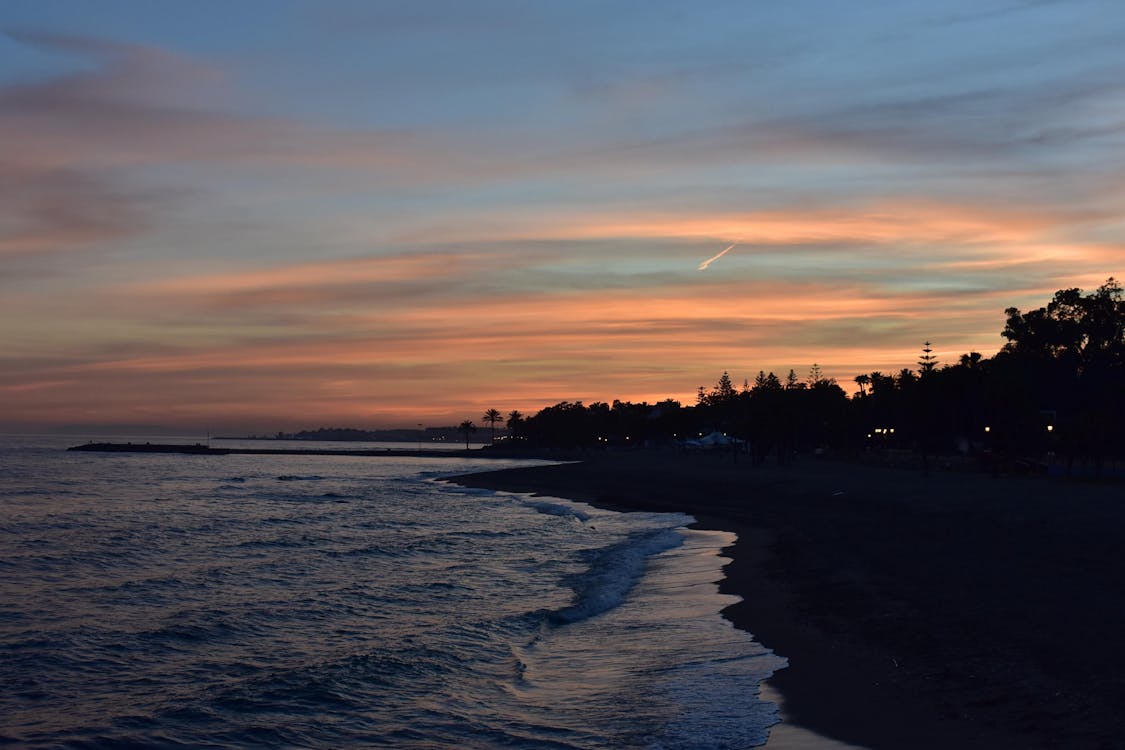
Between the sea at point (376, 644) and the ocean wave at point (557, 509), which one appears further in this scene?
the ocean wave at point (557, 509)

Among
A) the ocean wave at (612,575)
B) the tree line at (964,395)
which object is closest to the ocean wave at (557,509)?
the ocean wave at (612,575)

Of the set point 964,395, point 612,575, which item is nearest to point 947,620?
point 612,575

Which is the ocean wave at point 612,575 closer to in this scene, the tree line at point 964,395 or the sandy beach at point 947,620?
the sandy beach at point 947,620

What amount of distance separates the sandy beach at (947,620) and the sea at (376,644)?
3.78 ft

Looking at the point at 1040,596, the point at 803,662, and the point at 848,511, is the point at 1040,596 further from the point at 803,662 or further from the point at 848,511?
the point at 848,511

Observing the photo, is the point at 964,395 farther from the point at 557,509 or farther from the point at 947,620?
the point at 947,620

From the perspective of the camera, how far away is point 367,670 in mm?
17141

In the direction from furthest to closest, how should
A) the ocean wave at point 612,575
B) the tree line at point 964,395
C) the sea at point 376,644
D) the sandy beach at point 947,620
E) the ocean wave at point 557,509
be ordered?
1. the tree line at point 964,395
2. the ocean wave at point 557,509
3. the ocean wave at point 612,575
4. the sea at point 376,644
5. the sandy beach at point 947,620

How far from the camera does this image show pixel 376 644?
19.6 meters

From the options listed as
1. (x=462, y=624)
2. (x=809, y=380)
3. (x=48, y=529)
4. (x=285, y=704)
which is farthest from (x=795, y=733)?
(x=809, y=380)

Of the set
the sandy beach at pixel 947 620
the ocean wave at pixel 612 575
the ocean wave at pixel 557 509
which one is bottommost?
the ocean wave at pixel 557 509

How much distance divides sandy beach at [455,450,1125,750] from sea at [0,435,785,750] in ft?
3.78

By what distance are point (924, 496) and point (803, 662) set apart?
1323 inches

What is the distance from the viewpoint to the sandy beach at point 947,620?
1173cm
